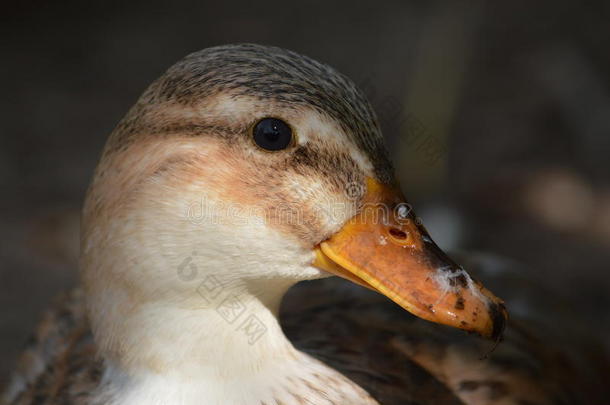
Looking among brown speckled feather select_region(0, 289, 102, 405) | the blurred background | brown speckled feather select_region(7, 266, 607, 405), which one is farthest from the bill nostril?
the blurred background

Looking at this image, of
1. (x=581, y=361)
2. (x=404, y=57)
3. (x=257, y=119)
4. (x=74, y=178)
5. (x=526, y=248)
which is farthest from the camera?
(x=404, y=57)

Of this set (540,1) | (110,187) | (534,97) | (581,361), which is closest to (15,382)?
(110,187)

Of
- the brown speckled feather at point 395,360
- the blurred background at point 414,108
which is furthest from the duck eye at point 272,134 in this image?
the blurred background at point 414,108

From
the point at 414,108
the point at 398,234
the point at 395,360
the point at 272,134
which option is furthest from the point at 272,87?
the point at 414,108

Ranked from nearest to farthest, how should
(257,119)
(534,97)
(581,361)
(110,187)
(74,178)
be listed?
(257,119), (110,187), (581,361), (74,178), (534,97)

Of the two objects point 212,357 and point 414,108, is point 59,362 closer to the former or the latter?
point 212,357

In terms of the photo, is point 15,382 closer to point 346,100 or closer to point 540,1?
point 346,100
